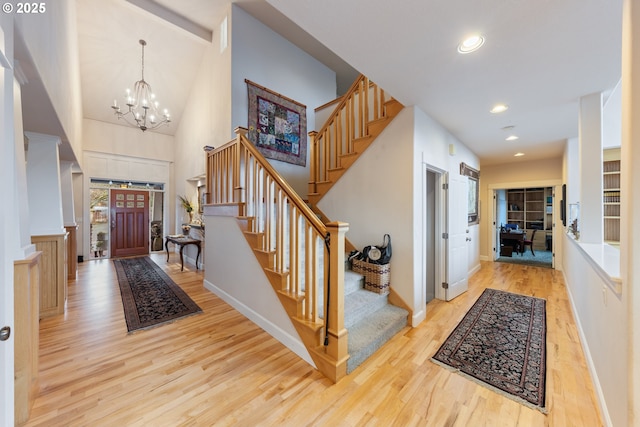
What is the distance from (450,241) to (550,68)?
Answer: 7.25 ft

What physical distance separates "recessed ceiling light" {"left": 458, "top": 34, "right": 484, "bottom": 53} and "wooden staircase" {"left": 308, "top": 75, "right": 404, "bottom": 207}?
1.01 m

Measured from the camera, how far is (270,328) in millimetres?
2537

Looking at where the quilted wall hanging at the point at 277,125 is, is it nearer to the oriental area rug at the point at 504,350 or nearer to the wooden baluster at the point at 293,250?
the wooden baluster at the point at 293,250

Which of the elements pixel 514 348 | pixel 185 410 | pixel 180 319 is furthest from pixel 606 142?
pixel 180 319

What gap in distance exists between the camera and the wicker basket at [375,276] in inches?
111

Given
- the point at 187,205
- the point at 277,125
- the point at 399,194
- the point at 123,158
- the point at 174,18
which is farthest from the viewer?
the point at 123,158

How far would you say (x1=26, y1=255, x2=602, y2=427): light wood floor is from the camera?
1554mm

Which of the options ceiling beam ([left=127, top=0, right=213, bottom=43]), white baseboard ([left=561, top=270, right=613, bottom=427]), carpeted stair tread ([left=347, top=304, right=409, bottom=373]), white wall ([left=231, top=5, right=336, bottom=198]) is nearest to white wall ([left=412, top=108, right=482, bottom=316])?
carpeted stair tread ([left=347, top=304, right=409, bottom=373])

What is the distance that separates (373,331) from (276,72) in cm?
481

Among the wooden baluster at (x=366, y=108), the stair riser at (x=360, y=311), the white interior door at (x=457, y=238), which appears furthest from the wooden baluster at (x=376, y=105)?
the stair riser at (x=360, y=311)

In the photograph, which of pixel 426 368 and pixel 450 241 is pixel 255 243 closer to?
pixel 426 368

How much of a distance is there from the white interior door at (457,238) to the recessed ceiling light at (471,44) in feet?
6.85

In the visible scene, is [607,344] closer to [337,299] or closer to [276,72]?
[337,299]

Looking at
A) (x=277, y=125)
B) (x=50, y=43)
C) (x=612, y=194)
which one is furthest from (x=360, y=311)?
(x=612, y=194)
